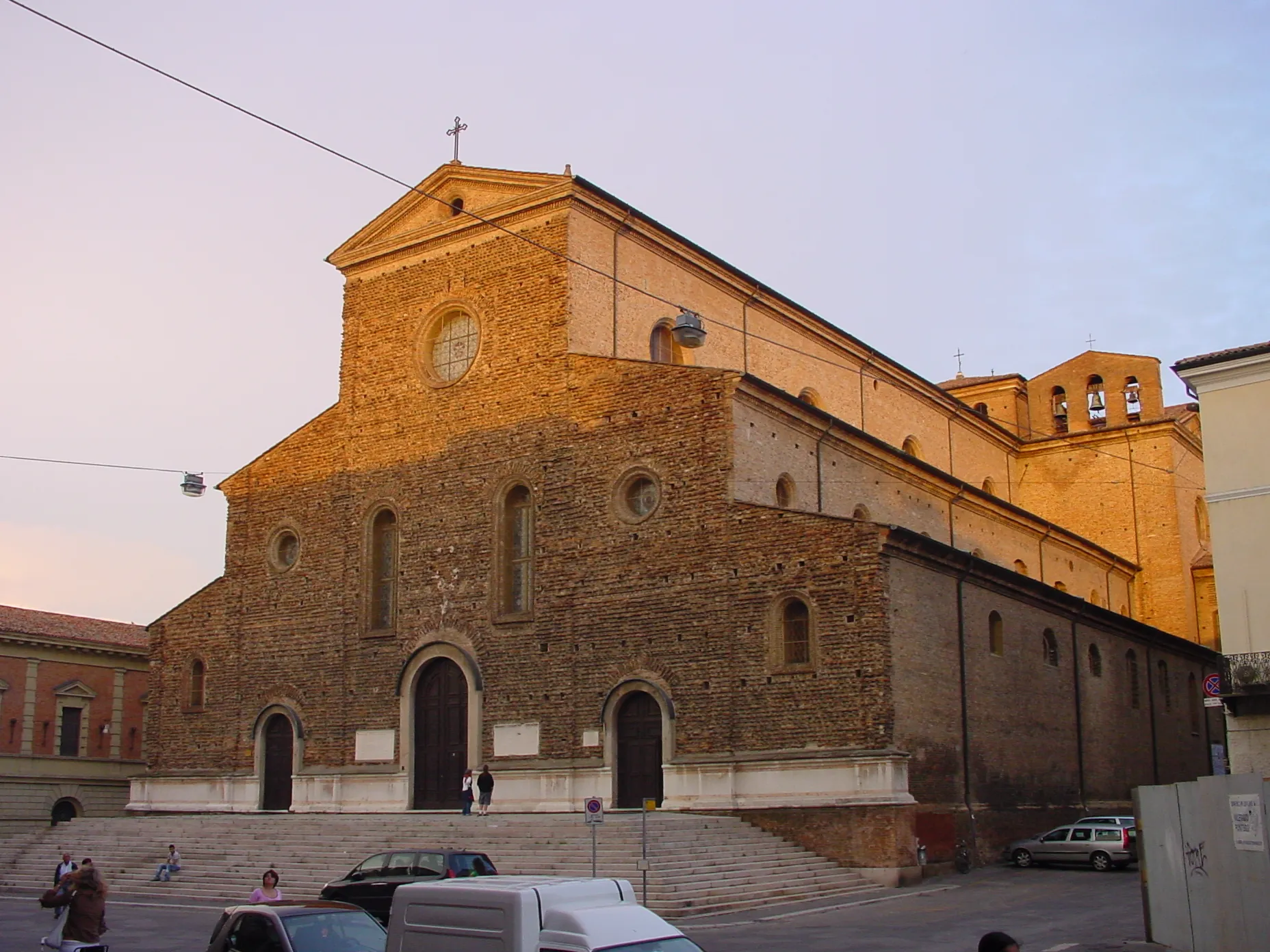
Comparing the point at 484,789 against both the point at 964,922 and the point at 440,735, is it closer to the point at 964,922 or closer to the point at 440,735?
the point at 440,735

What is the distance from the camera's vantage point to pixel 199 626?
3284 centimetres

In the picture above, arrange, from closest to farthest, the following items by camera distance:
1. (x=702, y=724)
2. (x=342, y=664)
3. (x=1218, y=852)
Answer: (x=1218, y=852) → (x=702, y=724) → (x=342, y=664)

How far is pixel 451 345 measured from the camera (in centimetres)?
3038

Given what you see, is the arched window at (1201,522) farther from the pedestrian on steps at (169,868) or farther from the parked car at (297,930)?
the parked car at (297,930)

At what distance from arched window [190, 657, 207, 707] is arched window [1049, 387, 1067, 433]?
28.7 meters

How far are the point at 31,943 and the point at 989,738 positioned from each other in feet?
56.8

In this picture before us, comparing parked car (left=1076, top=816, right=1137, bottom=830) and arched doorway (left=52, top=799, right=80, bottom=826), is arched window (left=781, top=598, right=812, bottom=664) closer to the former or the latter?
parked car (left=1076, top=816, right=1137, bottom=830)

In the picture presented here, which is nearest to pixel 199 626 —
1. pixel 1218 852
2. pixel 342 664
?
pixel 342 664

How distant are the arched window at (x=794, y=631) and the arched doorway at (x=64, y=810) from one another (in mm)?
27152

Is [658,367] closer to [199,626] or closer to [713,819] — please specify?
[713,819]

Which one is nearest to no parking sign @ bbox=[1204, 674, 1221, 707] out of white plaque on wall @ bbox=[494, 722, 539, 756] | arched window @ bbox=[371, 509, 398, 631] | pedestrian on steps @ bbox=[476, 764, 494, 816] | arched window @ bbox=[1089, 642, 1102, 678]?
arched window @ bbox=[1089, 642, 1102, 678]

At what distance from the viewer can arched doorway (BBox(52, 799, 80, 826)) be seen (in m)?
41.2

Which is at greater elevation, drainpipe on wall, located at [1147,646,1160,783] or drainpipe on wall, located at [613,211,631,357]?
drainpipe on wall, located at [613,211,631,357]

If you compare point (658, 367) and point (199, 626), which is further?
point (199, 626)
